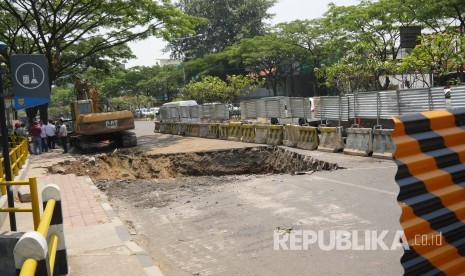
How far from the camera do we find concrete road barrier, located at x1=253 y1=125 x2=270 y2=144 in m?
18.9

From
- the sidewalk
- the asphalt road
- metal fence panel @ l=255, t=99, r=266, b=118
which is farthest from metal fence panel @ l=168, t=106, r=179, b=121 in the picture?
the sidewalk

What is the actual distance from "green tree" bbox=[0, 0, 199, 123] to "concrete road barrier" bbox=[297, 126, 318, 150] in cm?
1337

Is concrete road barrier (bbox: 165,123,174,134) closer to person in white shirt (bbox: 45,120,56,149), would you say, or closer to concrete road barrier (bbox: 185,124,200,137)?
concrete road barrier (bbox: 185,124,200,137)

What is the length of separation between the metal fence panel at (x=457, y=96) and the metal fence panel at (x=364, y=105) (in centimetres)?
267

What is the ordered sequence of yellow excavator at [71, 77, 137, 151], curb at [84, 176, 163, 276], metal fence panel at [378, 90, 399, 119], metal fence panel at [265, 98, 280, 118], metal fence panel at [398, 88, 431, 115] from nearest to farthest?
curb at [84, 176, 163, 276] → metal fence panel at [398, 88, 431, 115] → metal fence panel at [378, 90, 399, 119] → metal fence panel at [265, 98, 280, 118] → yellow excavator at [71, 77, 137, 151]

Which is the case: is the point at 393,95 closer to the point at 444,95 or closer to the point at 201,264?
the point at 444,95

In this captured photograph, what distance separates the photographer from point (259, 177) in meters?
12.4

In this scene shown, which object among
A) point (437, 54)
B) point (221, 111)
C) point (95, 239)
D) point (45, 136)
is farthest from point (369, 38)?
point (95, 239)

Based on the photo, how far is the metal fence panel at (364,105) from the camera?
47.2 ft

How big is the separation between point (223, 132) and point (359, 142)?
9746 mm

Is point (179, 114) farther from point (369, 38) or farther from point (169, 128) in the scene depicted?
point (369, 38)

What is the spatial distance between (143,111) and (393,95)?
5743cm

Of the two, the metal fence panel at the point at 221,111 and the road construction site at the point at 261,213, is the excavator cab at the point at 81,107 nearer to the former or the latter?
the metal fence panel at the point at 221,111

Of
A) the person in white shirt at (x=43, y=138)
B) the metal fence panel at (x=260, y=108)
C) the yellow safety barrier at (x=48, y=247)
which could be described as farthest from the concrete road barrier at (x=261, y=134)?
the yellow safety barrier at (x=48, y=247)
